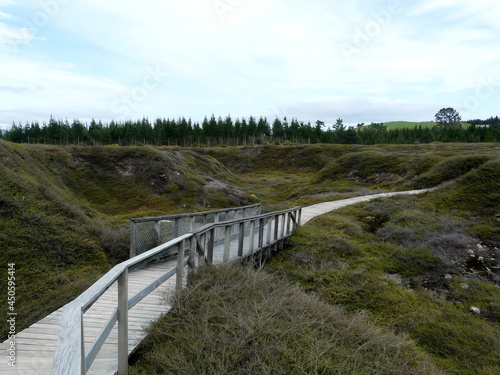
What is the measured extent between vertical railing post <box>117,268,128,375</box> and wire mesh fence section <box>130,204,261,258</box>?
5.47m

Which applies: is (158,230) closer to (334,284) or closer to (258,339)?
(334,284)

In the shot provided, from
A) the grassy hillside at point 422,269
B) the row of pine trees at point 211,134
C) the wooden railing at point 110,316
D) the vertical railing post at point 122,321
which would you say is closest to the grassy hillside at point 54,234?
the wooden railing at point 110,316

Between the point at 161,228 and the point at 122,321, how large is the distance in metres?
6.82

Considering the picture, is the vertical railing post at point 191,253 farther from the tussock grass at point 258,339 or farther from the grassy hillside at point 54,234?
the grassy hillside at point 54,234

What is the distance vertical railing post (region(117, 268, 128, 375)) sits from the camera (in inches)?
139

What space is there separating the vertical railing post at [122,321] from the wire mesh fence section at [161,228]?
5.47m

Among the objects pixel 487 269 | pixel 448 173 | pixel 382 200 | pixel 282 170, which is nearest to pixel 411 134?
pixel 282 170

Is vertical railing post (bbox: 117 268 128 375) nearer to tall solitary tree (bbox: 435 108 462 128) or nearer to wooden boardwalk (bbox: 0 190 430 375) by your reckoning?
wooden boardwalk (bbox: 0 190 430 375)

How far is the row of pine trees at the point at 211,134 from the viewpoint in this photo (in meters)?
83.4

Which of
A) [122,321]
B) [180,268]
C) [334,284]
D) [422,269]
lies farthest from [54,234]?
[422,269]

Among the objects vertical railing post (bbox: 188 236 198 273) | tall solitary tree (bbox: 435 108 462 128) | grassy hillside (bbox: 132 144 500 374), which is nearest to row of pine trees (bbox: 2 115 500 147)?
tall solitary tree (bbox: 435 108 462 128)

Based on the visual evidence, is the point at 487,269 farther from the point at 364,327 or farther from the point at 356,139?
the point at 356,139

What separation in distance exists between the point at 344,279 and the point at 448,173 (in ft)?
69.7

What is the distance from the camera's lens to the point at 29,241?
9898mm
